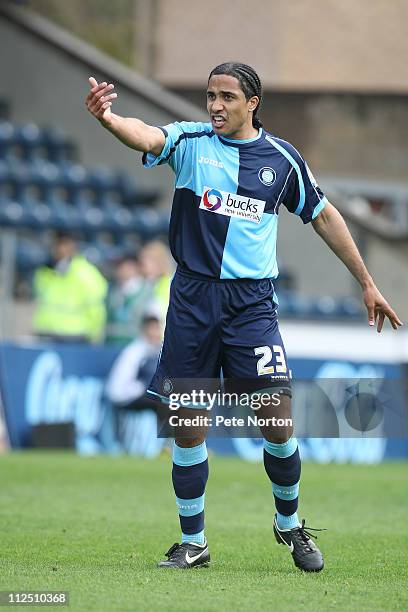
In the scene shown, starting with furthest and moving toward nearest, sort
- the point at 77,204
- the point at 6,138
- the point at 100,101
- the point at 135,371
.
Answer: the point at 6,138, the point at 77,204, the point at 135,371, the point at 100,101

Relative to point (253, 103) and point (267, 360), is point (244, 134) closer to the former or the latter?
point (253, 103)

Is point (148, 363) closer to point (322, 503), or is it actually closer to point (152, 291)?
point (152, 291)

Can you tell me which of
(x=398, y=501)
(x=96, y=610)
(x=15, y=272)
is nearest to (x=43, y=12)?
(x=15, y=272)

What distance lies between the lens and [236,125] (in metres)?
5.98

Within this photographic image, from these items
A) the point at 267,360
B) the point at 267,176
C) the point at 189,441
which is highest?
the point at 267,176

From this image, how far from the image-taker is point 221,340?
602 cm

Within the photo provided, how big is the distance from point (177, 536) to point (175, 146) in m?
2.37

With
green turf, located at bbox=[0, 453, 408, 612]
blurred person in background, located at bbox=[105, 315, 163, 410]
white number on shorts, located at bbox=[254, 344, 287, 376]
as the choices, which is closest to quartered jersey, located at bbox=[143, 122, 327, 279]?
white number on shorts, located at bbox=[254, 344, 287, 376]

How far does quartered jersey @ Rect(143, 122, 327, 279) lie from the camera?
19.6 feet

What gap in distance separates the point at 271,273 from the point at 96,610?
79.4 inches

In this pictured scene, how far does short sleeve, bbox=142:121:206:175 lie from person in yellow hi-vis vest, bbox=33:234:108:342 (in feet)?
29.9

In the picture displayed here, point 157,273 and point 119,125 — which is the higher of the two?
point 119,125

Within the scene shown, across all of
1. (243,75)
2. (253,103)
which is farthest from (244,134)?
(243,75)

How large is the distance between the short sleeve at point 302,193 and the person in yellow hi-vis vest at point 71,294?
8.94 m
